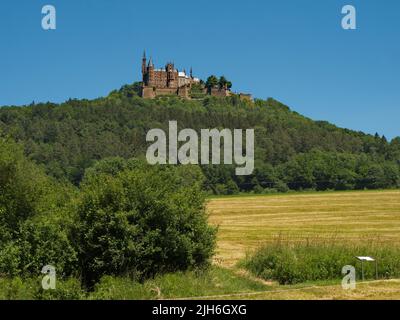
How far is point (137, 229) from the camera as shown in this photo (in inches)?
827

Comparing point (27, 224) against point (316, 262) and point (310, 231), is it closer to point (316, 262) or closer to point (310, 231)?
point (316, 262)

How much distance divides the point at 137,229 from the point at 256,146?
140 m

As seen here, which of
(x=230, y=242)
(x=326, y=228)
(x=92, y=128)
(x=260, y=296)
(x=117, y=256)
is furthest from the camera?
(x=92, y=128)

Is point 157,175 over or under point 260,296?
over

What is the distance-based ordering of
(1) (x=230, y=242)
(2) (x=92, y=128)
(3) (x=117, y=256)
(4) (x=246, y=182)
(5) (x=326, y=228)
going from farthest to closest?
(2) (x=92, y=128) → (4) (x=246, y=182) → (5) (x=326, y=228) → (1) (x=230, y=242) → (3) (x=117, y=256)

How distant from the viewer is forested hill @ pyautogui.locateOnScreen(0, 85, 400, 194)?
13112 centimetres

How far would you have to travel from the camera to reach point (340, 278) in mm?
21578

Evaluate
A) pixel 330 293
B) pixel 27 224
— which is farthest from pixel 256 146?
pixel 330 293

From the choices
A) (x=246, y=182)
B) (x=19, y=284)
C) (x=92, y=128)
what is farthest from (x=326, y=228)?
(x=92, y=128)

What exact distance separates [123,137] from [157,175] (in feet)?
469

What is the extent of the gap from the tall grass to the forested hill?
10099 cm

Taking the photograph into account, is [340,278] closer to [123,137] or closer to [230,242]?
[230,242]

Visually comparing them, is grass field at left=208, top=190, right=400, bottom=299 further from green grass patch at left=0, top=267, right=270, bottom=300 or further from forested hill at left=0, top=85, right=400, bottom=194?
forested hill at left=0, top=85, right=400, bottom=194

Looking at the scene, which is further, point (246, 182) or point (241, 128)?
point (241, 128)
